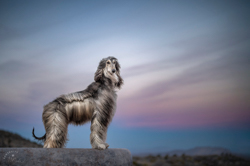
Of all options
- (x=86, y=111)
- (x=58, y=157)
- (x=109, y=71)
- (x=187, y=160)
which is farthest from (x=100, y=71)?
(x=187, y=160)

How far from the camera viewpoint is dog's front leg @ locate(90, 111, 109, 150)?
542 centimetres

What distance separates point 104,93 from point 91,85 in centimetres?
44

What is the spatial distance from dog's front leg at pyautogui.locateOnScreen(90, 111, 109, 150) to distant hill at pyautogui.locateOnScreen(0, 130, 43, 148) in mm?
14980

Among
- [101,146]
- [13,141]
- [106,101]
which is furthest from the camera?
[13,141]

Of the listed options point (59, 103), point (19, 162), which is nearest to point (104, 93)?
point (59, 103)

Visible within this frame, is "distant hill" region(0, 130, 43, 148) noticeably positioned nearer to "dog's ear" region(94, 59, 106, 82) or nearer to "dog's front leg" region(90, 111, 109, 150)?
"dog's ear" region(94, 59, 106, 82)

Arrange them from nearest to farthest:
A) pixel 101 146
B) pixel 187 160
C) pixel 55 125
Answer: pixel 101 146 < pixel 55 125 < pixel 187 160

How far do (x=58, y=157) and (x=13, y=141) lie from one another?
57.9 ft

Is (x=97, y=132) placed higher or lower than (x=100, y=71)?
lower

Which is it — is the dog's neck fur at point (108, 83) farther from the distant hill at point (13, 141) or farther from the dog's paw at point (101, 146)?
the distant hill at point (13, 141)

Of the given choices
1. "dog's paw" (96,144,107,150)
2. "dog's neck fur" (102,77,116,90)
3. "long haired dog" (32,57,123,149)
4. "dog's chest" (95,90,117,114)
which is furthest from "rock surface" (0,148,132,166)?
"dog's neck fur" (102,77,116,90)

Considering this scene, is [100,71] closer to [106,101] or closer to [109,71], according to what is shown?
[109,71]

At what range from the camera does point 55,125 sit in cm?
550

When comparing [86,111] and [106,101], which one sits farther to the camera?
[106,101]
